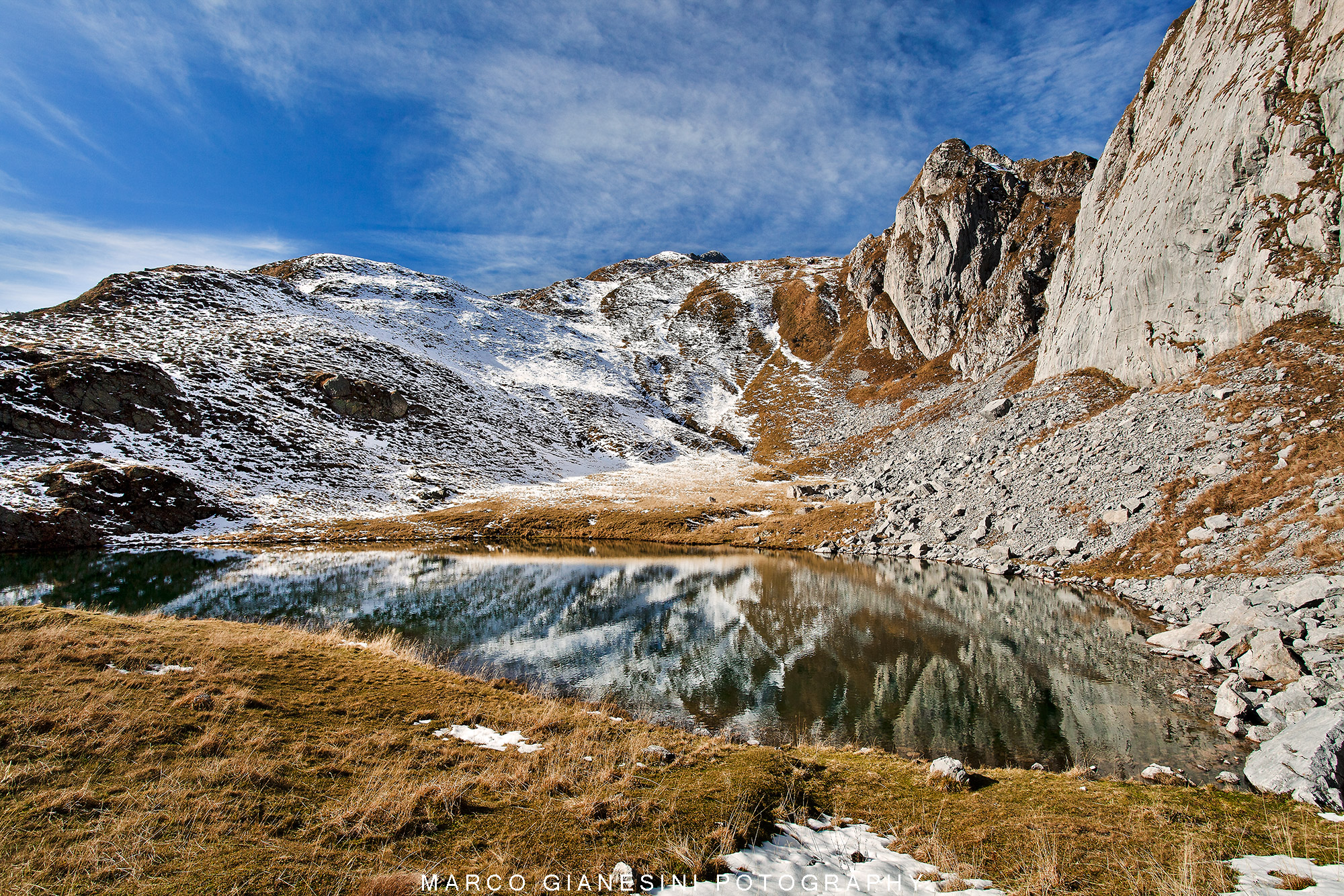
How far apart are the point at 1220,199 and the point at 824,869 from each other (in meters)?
63.4

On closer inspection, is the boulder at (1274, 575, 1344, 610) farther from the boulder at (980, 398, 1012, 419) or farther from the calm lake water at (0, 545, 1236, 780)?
the boulder at (980, 398, 1012, 419)

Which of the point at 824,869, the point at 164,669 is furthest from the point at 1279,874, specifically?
the point at 164,669

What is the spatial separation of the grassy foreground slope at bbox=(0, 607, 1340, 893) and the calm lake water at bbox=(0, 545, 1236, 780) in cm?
315

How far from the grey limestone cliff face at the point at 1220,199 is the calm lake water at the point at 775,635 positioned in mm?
31533

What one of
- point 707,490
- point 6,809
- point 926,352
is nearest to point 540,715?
point 6,809

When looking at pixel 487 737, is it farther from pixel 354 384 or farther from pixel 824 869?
pixel 354 384

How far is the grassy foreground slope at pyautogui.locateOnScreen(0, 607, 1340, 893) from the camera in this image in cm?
621

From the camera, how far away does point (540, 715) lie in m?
13.2

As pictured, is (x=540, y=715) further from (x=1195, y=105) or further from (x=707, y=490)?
(x=1195, y=105)

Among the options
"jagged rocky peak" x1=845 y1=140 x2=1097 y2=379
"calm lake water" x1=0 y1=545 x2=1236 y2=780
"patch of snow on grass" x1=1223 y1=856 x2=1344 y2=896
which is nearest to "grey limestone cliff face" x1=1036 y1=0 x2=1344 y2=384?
"jagged rocky peak" x1=845 y1=140 x2=1097 y2=379

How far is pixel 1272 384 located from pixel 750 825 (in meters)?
44.5

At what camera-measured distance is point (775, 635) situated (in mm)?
23922

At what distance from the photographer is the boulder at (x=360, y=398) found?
85.4 m

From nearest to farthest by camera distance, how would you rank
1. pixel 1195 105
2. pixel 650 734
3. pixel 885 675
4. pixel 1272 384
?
1. pixel 650 734
2. pixel 885 675
3. pixel 1272 384
4. pixel 1195 105
